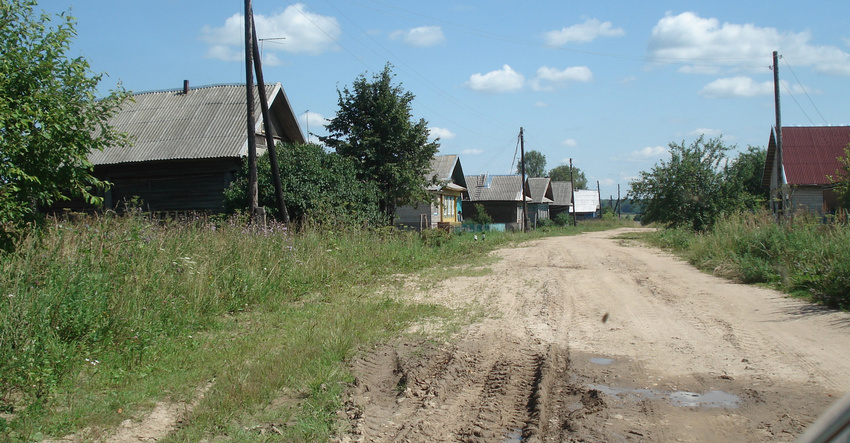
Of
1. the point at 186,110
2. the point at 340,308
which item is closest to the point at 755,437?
the point at 340,308

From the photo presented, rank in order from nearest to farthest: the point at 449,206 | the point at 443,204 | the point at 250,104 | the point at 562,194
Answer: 1. the point at 250,104
2. the point at 443,204
3. the point at 449,206
4. the point at 562,194

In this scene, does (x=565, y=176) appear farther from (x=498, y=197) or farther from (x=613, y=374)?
(x=613, y=374)

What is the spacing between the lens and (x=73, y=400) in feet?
16.1

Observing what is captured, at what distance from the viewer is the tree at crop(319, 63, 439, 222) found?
962 inches

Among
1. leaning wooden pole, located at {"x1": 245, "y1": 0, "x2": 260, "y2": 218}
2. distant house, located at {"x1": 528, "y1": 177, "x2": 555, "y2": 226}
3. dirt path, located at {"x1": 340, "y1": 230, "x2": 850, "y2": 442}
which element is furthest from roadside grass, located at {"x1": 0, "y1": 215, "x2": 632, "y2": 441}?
distant house, located at {"x1": 528, "y1": 177, "x2": 555, "y2": 226}

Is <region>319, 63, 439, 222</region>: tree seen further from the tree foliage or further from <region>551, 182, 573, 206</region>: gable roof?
<region>551, 182, 573, 206</region>: gable roof

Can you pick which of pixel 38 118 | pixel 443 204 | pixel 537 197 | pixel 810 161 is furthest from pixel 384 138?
pixel 537 197

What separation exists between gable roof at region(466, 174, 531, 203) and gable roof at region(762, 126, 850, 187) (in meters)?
20.5

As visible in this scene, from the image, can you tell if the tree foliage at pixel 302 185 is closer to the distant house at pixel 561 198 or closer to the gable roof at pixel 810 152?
the gable roof at pixel 810 152

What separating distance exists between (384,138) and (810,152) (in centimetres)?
2468

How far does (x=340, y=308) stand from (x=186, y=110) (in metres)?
17.9

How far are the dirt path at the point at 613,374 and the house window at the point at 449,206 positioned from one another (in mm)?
28900

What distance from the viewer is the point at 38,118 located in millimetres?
6363

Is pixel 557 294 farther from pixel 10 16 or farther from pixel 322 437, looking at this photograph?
pixel 10 16
